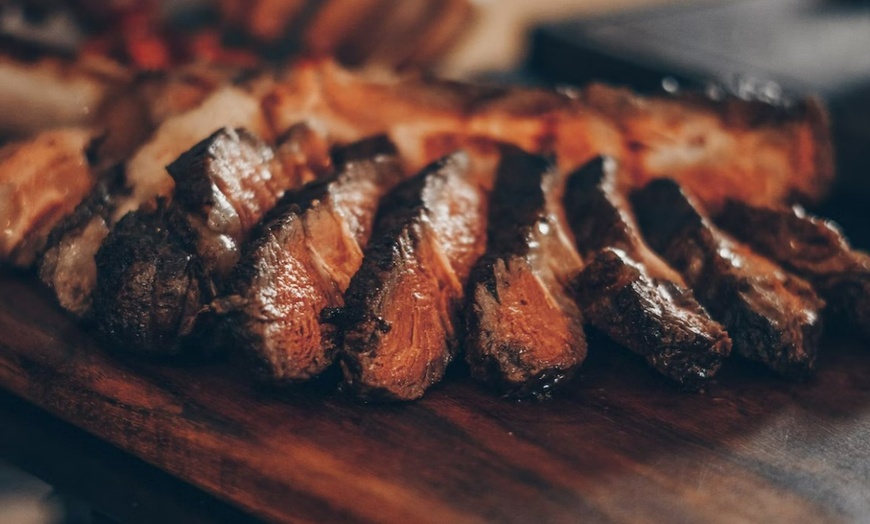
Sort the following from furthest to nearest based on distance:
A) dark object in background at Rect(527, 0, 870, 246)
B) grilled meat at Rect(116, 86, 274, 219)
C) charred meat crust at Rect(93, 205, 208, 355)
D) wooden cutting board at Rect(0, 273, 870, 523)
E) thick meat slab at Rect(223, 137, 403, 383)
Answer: dark object in background at Rect(527, 0, 870, 246)
grilled meat at Rect(116, 86, 274, 219)
charred meat crust at Rect(93, 205, 208, 355)
thick meat slab at Rect(223, 137, 403, 383)
wooden cutting board at Rect(0, 273, 870, 523)

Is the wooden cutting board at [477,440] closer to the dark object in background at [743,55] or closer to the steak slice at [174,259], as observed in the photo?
the steak slice at [174,259]

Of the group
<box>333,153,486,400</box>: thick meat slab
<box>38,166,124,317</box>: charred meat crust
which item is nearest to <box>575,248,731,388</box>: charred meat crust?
<box>333,153,486,400</box>: thick meat slab

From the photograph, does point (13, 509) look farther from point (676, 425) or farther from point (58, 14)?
point (58, 14)

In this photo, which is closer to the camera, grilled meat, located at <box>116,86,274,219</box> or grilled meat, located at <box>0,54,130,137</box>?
grilled meat, located at <box>116,86,274,219</box>

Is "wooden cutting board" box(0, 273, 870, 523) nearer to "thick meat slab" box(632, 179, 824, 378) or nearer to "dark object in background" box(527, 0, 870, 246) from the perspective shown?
"thick meat slab" box(632, 179, 824, 378)

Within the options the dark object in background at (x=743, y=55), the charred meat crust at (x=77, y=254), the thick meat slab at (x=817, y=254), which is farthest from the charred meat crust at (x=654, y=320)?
the dark object in background at (x=743, y=55)

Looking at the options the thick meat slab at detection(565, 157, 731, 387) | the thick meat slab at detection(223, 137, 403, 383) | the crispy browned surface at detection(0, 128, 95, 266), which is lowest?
the thick meat slab at detection(565, 157, 731, 387)

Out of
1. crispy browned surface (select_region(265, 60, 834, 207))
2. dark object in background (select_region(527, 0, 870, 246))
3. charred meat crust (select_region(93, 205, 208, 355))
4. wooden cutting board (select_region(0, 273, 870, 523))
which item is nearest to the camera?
wooden cutting board (select_region(0, 273, 870, 523))

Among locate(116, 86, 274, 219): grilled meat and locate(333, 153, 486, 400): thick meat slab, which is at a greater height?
locate(116, 86, 274, 219): grilled meat
